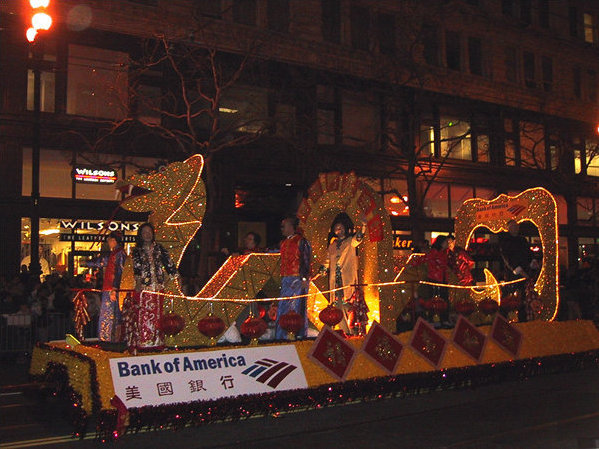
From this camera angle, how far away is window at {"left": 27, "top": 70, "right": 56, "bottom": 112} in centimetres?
2134

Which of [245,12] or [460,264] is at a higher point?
[245,12]

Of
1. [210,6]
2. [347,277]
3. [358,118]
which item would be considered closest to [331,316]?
[347,277]

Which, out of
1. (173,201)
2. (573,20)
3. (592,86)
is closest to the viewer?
(173,201)

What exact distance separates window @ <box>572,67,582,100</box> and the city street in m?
28.9

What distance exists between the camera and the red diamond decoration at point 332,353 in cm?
903

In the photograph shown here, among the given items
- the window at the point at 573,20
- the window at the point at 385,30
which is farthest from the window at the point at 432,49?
the window at the point at 573,20

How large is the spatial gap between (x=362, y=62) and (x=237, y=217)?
8.28 metres

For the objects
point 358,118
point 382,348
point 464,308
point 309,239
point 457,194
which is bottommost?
point 382,348

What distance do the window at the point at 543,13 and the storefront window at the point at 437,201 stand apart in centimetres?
1072

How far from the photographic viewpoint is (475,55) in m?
31.7

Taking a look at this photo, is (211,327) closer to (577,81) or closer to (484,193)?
(484,193)

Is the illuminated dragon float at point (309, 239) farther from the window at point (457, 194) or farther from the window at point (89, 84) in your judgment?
the window at point (457, 194)

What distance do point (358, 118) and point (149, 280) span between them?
19066 mm

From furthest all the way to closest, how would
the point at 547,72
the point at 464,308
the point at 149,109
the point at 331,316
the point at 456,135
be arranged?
1. the point at 547,72
2. the point at 456,135
3. the point at 149,109
4. the point at 464,308
5. the point at 331,316
